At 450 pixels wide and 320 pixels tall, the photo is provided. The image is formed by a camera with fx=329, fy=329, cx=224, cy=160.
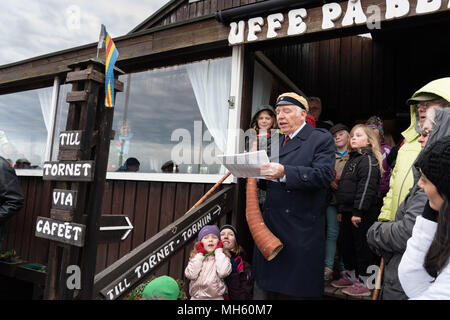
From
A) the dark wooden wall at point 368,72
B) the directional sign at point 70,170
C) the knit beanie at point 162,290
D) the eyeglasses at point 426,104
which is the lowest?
the knit beanie at point 162,290

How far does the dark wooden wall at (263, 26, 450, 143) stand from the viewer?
5.60 meters

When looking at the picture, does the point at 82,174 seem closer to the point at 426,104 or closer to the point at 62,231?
the point at 62,231

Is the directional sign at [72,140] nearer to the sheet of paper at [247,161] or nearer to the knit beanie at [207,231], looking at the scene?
the sheet of paper at [247,161]

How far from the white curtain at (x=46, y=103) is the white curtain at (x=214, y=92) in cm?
292

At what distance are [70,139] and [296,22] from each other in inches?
87.3

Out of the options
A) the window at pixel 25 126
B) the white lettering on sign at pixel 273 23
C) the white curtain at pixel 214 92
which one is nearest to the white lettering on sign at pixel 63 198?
the white curtain at pixel 214 92

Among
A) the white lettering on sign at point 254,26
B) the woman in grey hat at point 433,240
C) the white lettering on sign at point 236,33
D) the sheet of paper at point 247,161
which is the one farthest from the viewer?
the white lettering on sign at point 236,33

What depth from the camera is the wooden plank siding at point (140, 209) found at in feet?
12.8

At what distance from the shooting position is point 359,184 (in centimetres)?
277

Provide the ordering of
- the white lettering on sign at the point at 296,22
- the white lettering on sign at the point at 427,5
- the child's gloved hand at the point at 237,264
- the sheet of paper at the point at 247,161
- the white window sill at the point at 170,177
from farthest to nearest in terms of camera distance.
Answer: the white window sill at the point at 170,177, the white lettering on sign at the point at 296,22, the child's gloved hand at the point at 237,264, the white lettering on sign at the point at 427,5, the sheet of paper at the point at 247,161

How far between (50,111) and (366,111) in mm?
5614

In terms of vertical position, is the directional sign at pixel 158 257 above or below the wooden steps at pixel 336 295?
above

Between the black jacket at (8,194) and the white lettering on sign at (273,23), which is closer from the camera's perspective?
the white lettering on sign at (273,23)

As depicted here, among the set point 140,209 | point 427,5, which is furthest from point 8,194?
point 427,5
